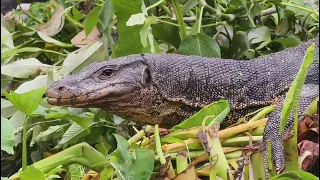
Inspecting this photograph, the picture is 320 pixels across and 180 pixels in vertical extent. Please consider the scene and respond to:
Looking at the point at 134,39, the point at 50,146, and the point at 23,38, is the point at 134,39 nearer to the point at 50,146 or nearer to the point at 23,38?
the point at 50,146

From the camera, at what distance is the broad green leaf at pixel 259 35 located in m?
1.31

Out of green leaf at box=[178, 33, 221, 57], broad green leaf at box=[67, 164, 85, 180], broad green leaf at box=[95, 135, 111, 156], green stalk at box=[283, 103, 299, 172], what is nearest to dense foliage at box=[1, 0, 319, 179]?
green leaf at box=[178, 33, 221, 57]

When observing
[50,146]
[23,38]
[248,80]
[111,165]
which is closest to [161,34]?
[248,80]

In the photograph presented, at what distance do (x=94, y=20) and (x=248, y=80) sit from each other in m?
0.36

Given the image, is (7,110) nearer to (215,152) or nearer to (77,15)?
(77,15)

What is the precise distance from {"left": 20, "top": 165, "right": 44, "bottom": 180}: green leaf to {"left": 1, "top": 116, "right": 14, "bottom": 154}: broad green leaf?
1.0 inches

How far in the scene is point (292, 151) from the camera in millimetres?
595

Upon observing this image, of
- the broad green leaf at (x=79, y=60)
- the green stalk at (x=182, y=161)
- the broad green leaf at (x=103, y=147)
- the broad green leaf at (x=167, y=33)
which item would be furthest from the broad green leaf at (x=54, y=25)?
the green stalk at (x=182, y=161)

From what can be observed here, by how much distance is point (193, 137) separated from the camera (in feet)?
2.39

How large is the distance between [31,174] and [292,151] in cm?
25

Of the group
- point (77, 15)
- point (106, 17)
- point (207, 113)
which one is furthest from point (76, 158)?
point (77, 15)

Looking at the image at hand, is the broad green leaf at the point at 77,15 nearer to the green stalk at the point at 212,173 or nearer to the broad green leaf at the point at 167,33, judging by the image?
the broad green leaf at the point at 167,33

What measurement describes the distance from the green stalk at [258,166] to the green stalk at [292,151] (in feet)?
0.08

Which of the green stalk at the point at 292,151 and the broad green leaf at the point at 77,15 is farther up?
the green stalk at the point at 292,151
